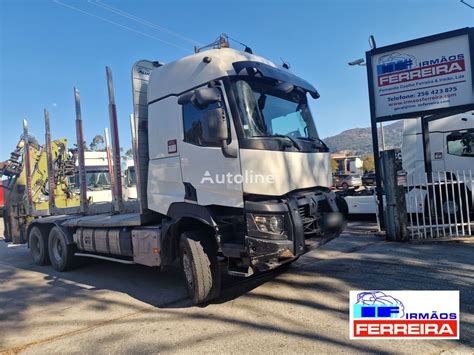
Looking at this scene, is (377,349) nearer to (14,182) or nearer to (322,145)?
(322,145)

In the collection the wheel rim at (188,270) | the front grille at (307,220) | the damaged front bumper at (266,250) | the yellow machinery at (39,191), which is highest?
the yellow machinery at (39,191)

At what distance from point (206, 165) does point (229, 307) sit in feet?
6.01

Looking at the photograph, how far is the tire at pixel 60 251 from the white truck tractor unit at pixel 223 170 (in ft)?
6.52

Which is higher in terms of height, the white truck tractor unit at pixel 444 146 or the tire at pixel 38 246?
the white truck tractor unit at pixel 444 146

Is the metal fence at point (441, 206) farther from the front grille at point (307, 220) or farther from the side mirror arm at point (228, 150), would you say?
the side mirror arm at point (228, 150)

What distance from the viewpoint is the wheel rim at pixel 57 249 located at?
8273 mm

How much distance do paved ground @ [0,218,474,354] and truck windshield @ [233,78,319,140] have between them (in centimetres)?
217

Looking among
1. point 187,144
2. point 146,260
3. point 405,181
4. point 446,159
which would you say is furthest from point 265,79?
point 446,159

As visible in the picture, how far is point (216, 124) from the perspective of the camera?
15.3ft

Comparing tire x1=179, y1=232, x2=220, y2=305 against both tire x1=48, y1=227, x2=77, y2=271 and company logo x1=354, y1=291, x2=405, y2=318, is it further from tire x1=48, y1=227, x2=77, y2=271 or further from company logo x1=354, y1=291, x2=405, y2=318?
tire x1=48, y1=227, x2=77, y2=271

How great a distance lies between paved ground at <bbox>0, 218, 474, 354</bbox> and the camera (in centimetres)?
398

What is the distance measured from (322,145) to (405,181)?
363cm

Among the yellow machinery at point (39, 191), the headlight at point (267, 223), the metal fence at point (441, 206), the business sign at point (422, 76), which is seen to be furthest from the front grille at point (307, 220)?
the yellow machinery at point (39, 191)

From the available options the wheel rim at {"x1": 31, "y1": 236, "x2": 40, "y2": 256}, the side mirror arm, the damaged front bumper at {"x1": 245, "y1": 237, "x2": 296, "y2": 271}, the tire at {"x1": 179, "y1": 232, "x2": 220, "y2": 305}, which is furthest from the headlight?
the wheel rim at {"x1": 31, "y1": 236, "x2": 40, "y2": 256}
